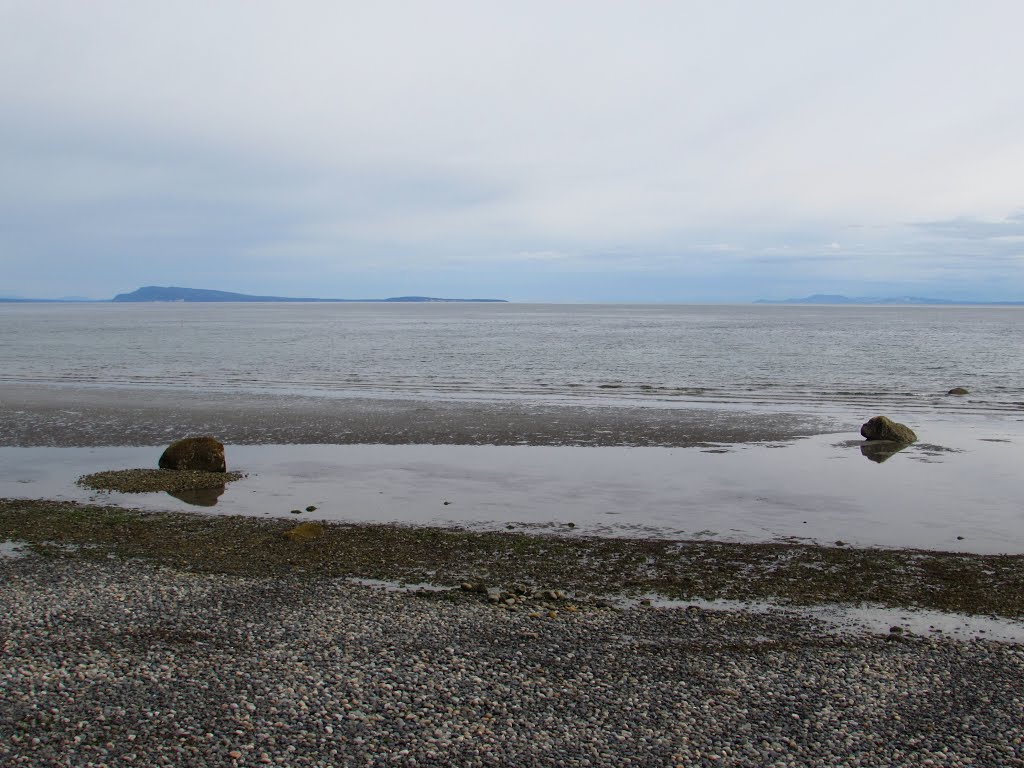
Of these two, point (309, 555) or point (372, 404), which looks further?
point (372, 404)

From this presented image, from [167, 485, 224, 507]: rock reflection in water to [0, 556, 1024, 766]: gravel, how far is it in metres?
6.22

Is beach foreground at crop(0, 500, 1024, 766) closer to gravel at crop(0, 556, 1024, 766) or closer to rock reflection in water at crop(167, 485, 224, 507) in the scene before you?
gravel at crop(0, 556, 1024, 766)

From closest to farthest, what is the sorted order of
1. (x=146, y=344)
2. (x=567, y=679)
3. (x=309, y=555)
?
(x=567, y=679), (x=309, y=555), (x=146, y=344)

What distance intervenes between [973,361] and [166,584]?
6554 cm

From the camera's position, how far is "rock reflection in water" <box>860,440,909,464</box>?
76.6ft

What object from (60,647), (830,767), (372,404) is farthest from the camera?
(372,404)

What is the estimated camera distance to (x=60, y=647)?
9.70m

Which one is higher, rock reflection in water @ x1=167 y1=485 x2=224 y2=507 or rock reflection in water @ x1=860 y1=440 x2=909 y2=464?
rock reflection in water @ x1=860 y1=440 x2=909 y2=464

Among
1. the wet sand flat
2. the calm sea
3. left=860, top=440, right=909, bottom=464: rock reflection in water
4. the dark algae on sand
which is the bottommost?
the dark algae on sand

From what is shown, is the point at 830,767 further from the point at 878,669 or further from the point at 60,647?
the point at 60,647

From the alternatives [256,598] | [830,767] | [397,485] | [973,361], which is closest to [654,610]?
[830,767]

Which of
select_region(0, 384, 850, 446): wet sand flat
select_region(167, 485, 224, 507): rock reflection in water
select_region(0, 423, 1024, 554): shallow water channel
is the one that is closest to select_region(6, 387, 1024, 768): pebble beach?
select_region(0, 423, 1024, 554): shallow water channel

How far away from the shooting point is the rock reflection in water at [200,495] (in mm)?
18078

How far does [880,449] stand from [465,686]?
1971 centimetres
